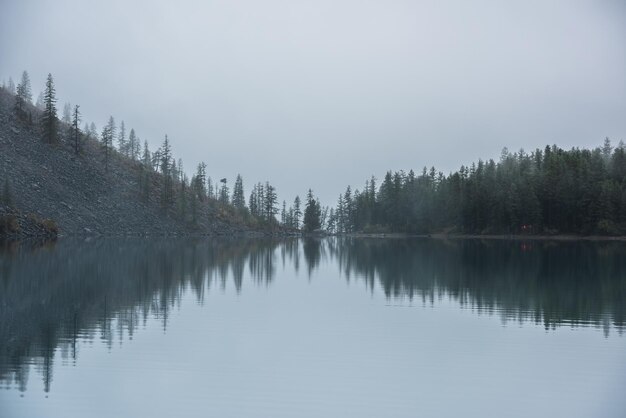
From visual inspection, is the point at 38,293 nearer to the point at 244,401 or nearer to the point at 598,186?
the point at 244,401

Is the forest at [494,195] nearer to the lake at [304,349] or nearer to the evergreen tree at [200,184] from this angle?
the evergreen tree at [200,184]

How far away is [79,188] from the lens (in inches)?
4855

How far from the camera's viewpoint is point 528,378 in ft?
54.7

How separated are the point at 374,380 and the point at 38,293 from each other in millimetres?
19548

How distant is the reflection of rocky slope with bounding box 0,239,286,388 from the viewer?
18.9m

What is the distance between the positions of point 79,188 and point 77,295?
10108cm

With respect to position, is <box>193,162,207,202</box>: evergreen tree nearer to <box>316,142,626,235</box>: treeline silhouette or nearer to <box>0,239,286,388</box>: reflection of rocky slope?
<box>316,142,626,235</box>: treeline silhouette

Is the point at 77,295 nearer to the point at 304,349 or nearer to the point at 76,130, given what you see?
the point at 304,349

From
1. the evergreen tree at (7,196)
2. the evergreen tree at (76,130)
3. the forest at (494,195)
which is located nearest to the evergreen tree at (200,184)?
the forest at (494,195)

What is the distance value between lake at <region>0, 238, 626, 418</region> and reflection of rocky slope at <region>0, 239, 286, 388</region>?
0.11m

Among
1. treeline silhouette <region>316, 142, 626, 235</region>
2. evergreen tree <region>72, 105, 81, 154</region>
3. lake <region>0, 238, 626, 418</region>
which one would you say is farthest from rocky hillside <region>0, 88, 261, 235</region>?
lake <region>0, 238, 626, 418</region>

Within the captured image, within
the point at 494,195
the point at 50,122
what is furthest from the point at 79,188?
the point at 494,195

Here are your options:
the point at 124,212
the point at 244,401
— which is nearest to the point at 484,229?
the point at 124,212

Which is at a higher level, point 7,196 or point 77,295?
point 7,196
